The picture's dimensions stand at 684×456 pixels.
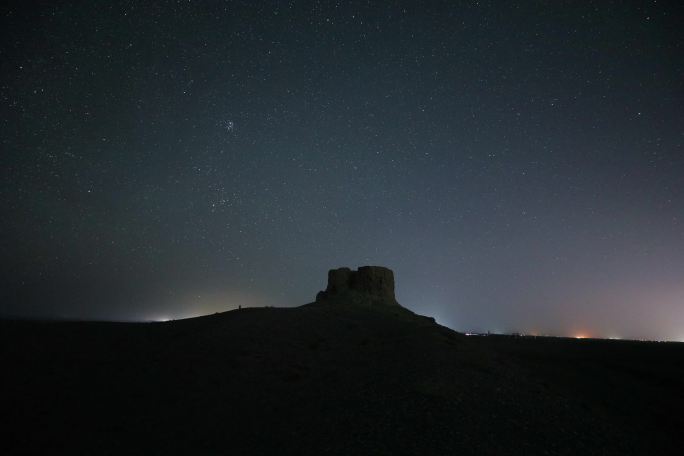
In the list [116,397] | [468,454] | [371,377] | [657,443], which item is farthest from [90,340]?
[657,443]

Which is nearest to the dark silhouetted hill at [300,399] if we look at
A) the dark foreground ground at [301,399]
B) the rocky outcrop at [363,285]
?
the dark foreground ground at [301,399]

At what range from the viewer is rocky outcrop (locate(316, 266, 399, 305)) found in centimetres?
4322

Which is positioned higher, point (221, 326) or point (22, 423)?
point (221, 326)

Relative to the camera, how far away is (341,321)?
3122 centimetres

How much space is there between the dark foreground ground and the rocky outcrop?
16.2 meters

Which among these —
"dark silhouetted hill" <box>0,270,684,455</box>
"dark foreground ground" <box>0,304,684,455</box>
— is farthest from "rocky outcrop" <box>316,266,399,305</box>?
"dark foreground ground" <box>0,304,684,455</box>

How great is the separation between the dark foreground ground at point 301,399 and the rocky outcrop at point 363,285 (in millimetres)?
16207

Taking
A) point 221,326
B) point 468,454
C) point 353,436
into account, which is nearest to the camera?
point 468,454

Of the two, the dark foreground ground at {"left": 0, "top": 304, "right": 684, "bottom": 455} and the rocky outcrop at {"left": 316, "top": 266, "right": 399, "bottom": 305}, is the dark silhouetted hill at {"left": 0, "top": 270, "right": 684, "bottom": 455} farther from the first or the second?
the rocky outcrop at {"left": 316, "top": 266, "right": 399, "bottom": 305}

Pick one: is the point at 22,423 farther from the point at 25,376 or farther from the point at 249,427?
the point at 249,427

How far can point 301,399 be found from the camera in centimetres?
1570

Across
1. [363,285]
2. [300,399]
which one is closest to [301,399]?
[300,399]

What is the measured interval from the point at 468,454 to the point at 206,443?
8.75 metres

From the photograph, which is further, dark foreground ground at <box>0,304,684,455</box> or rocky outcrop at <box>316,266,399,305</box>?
rocky outcrop at <box>316,266,399,305</box>
